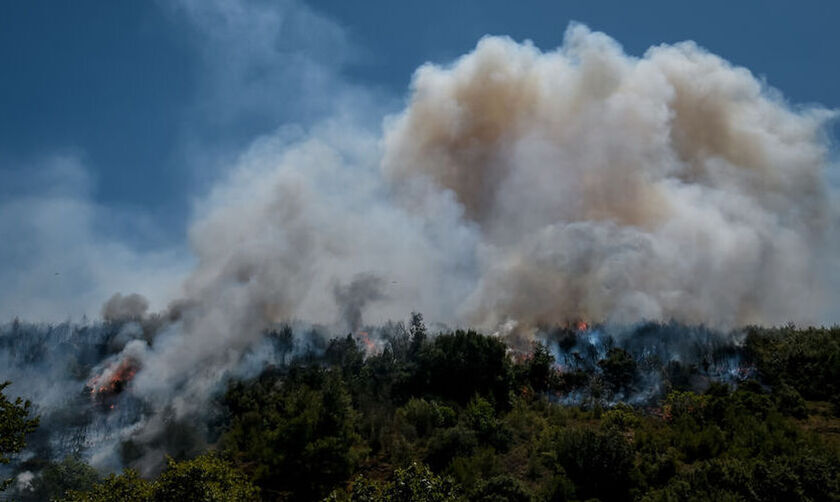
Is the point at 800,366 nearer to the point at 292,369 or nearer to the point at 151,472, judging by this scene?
the point at 292,369

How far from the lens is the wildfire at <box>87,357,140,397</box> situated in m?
71.4

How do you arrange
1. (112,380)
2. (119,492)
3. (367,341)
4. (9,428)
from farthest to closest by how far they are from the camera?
(367,341) < (112,380) < (9,428) < (119,492)

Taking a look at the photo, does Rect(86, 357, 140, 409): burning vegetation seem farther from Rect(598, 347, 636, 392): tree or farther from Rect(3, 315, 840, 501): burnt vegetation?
Rect(598, 347, 636, 392): tree

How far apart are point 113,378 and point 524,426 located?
55.7 metres

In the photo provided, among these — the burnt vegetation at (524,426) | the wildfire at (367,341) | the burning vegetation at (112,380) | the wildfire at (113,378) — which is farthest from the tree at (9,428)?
the wildfire at (367,341)

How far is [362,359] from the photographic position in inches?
2916

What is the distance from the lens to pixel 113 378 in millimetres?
73000

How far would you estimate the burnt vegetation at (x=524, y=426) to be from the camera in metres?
27.2

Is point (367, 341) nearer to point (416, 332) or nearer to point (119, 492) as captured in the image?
point (416, 332)

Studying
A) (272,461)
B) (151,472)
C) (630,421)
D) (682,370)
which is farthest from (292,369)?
(682,370)

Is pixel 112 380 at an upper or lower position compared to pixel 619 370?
upper

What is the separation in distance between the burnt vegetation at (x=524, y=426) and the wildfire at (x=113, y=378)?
15.4m

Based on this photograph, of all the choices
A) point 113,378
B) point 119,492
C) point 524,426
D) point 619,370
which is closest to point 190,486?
point 119,492

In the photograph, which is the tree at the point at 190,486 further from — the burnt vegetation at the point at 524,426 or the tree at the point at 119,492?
the tree at the point at 119,492
